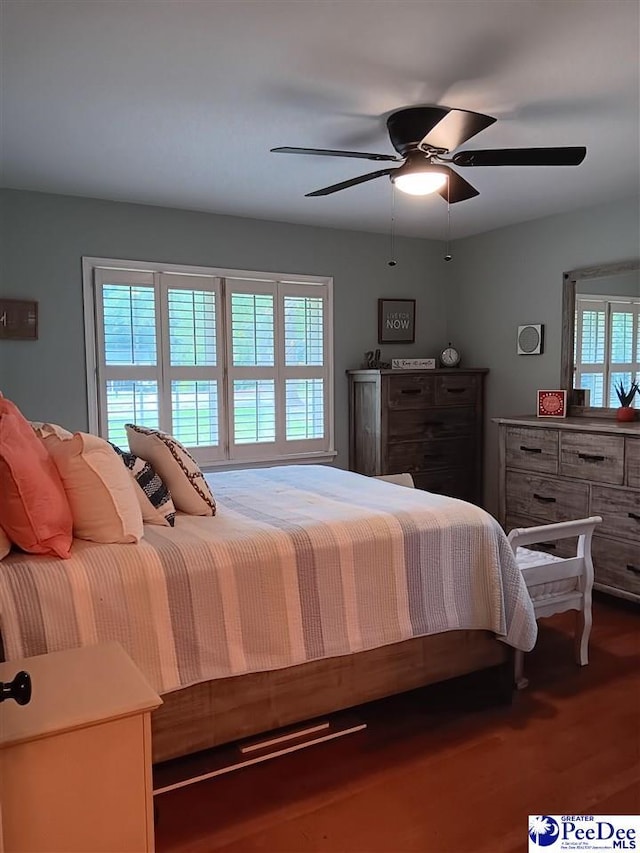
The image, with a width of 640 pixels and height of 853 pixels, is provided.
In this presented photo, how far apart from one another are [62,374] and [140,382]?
Answer: 1.65ft

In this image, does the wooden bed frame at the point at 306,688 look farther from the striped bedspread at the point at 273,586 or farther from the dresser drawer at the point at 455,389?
the dresser drawer at the point at 455,389

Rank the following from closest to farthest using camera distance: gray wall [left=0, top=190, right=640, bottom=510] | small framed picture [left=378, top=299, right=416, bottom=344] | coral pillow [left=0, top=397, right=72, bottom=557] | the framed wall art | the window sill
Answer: coral pillow [left=0, top=397, right=72, bottom=557]
the framed wall art
gray wall [left=0, top=190, right=640, bottom=510]
the window sill
small framed picture [left=378, top=299, right=416, bottom=344]

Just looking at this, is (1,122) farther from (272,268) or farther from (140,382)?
(272,268)

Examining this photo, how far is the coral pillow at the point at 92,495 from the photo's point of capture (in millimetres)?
2043

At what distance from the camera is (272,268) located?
475 cm

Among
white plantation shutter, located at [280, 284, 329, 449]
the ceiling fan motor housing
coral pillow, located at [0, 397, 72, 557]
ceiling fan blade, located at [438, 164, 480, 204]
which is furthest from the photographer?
white plantation shutter, located at [280, 284, 329, 449]

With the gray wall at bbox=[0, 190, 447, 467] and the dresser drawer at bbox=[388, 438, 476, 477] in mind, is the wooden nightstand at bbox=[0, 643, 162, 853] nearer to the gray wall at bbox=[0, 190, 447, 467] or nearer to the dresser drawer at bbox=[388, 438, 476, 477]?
the gray wall at bbox=[0, 190, 447, 467]

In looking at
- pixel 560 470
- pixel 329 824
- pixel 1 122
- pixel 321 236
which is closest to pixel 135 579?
pixel 329 824

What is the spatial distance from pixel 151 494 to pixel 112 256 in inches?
91.6

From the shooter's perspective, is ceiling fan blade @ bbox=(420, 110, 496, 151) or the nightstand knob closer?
the nightstand knob

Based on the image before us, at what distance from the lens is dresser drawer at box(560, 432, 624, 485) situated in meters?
3.67

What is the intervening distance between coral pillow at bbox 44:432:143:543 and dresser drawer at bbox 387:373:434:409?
9.77 feet

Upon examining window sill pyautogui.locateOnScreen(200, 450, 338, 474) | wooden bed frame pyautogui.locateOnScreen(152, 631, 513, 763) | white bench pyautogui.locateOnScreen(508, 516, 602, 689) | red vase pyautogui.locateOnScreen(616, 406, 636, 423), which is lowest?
wooden bed frame pyautogui.locateOnScreen(152, 631, 513, 763)

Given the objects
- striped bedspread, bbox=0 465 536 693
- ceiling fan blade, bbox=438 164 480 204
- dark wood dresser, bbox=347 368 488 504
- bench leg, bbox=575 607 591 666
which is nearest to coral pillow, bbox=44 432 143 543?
striped bedspread, bbox=0 465 536 693
